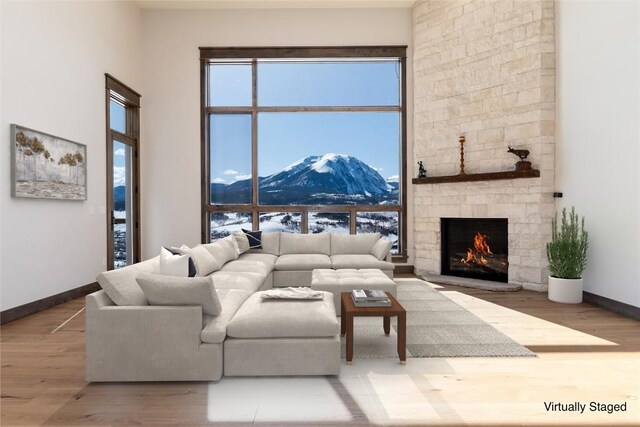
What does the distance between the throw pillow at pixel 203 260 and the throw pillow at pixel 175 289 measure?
4.90ft

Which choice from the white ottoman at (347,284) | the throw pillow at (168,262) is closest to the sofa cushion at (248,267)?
the white ottoman at (347,284)

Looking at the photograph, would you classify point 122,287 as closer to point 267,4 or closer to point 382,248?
point 382,248

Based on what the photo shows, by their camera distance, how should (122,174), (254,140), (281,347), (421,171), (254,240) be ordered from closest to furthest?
(281,347) < (254,240) < (122,174) < (421,171) < (254,140)

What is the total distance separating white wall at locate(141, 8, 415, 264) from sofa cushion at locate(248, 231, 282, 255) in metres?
1.69

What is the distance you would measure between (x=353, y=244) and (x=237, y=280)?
2.67 metres

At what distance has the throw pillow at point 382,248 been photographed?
5645 millimetres

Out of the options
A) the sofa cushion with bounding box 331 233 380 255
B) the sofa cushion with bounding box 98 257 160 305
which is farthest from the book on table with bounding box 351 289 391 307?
the sofa cushion with bounding box 331 233 380 255

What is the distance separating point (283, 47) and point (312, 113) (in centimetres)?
131

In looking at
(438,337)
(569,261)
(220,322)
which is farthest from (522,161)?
(220,322)

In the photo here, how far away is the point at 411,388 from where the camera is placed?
2533mm

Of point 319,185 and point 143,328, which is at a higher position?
point 319,185

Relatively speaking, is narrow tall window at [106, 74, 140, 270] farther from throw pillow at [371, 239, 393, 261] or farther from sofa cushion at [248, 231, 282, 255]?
throw pillow at [371, 239, 393, 261]

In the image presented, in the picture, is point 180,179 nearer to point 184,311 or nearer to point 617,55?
point 184,311

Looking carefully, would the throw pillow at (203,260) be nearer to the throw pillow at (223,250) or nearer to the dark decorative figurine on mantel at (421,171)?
the throw pillow at (223,250)
